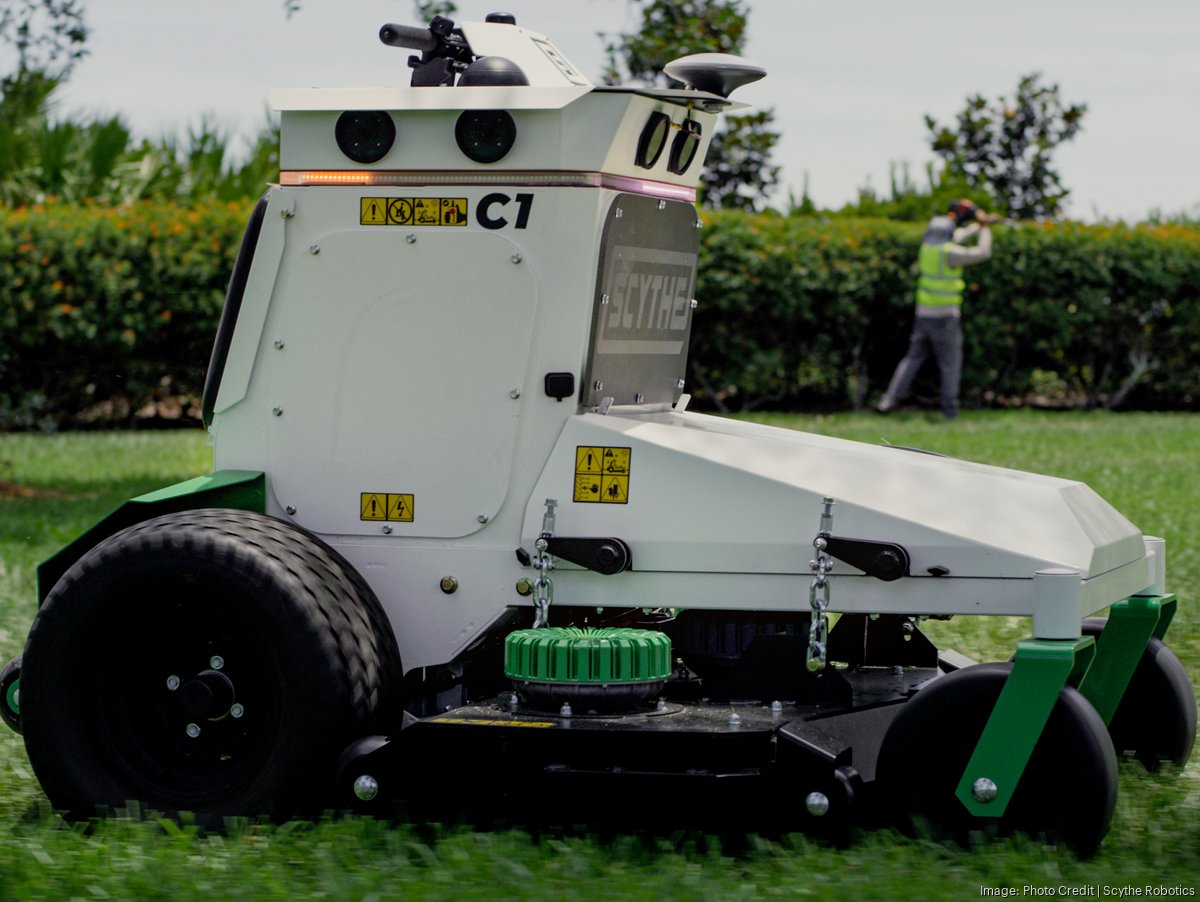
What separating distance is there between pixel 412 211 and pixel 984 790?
6.70ft

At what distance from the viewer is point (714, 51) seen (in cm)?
1288

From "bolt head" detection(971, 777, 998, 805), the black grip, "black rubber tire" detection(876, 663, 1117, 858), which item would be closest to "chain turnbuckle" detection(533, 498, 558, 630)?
"black rubber tire" detection(876, 663, 1117, 858)

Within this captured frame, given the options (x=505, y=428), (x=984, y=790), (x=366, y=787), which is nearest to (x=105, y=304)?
(x=505, y=428)

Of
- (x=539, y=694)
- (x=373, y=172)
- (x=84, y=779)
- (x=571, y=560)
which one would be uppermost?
(x=373, y=172)

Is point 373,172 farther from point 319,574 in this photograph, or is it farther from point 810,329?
point 810,329

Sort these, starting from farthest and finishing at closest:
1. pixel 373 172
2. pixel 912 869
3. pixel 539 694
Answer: pixel 373 172 → pixel 539 694 → pixel 912 869

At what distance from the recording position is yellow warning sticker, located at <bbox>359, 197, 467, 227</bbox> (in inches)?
179

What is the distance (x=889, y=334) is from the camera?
727 inches

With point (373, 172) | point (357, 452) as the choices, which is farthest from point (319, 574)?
point (373, 172)

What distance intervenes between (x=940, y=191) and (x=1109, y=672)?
1726cm

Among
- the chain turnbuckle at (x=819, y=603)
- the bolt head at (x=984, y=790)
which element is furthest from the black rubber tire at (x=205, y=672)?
the bolt head at (x=984, y=790)

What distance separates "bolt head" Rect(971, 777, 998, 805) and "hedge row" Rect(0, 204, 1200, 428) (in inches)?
502

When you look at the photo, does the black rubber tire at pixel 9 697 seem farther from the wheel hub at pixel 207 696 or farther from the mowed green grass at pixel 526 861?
the wheel hub at pixel 207 696

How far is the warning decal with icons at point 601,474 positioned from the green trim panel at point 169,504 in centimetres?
90
